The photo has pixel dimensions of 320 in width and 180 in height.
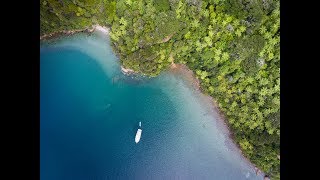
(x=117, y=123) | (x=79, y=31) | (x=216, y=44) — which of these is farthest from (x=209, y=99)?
(x=79, y=31)

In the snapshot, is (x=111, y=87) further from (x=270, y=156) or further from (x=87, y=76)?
(x=270, y=156)

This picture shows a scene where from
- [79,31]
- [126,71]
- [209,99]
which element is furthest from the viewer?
[209,99]

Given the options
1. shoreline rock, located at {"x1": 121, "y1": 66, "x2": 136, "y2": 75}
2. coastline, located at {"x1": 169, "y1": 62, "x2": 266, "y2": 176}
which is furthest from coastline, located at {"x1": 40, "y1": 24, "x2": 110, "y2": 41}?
coastline, located at {"x1": 169, "y1": 62, "x2": 266, "y2": 176}

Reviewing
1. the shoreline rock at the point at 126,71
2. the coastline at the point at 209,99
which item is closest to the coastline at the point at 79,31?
the shoreline rock at the point at 126,71

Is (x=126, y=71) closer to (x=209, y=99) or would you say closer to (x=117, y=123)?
(x=117, y=123)

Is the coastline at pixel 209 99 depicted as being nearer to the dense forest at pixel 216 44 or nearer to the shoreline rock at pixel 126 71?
the dense forest at pixel 216 44
